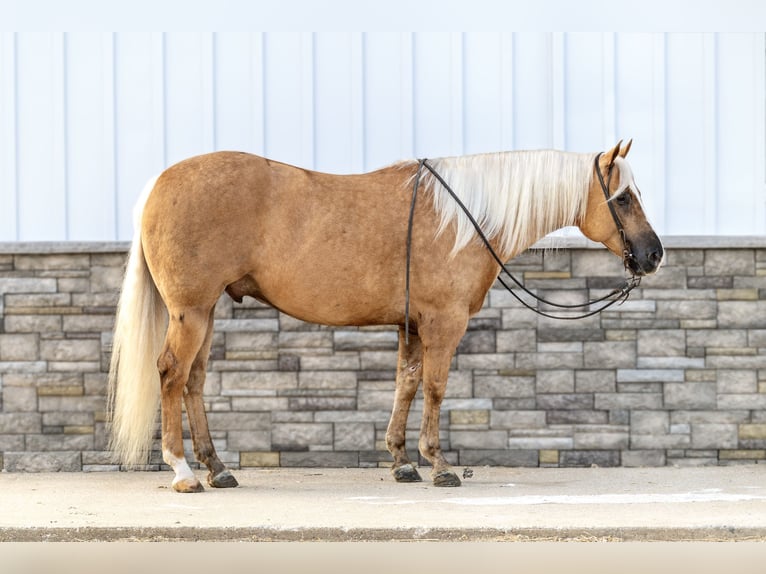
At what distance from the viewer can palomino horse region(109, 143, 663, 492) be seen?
5109 millimetres

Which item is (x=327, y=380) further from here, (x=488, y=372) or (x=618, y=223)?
(x=618, y=223)

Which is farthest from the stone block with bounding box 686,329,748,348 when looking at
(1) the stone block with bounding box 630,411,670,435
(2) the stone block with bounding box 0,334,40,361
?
(2) the stone block with bounding box 0,334,40,361

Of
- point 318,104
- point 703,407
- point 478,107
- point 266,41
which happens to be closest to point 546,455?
point 703,407

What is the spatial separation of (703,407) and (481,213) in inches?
74.8

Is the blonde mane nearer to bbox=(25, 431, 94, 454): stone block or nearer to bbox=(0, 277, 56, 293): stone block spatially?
bbox=(0, 277, 56, 293): stone block

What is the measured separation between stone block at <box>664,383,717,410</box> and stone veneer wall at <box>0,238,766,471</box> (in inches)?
0.4

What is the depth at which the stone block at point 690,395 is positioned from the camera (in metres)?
6.11

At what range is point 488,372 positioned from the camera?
6.10 m

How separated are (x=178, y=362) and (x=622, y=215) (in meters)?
2.36

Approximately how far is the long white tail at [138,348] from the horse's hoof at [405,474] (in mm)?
1309

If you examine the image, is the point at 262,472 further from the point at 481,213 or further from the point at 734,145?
the point at 734,145

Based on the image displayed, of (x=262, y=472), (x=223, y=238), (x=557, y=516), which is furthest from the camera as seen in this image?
(x=262, y=472)

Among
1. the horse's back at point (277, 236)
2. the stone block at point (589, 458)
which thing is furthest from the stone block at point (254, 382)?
the stone block at point (589, 458)

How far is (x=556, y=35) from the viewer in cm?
624
